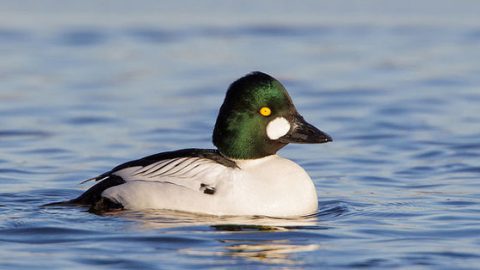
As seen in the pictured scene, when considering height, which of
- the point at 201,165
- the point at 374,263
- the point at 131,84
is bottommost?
the point at 374,263

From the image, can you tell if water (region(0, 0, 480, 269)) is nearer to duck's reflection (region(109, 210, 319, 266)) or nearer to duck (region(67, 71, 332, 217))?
duck's reflection (region(109, 210, 319, 266))

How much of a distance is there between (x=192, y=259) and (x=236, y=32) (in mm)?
13986

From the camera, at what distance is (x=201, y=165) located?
9.36 meters

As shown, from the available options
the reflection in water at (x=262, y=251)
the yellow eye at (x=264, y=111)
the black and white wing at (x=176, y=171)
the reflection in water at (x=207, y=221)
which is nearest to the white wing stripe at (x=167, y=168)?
the black and white wing at (x=176, y=171)

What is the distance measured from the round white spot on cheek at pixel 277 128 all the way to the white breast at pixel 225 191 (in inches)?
10.1

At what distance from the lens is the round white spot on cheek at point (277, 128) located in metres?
9.61

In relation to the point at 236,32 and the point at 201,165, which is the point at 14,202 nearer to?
the point at 201,165

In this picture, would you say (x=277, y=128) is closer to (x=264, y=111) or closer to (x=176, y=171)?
(x=264, y=111)

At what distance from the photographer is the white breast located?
9.12m

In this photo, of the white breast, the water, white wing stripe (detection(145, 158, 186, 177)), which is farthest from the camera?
white wing stripe (detection(145, 158, 186, 177))

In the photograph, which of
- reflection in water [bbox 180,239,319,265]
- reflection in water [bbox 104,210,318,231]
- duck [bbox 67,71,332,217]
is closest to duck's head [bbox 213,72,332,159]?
duck [bbox 67,71,332,217]

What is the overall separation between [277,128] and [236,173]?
60 centimetres

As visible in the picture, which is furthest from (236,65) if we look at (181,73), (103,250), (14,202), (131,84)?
(103,250)

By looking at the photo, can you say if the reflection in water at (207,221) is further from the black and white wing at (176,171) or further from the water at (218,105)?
the black and white wing at (176,171)
